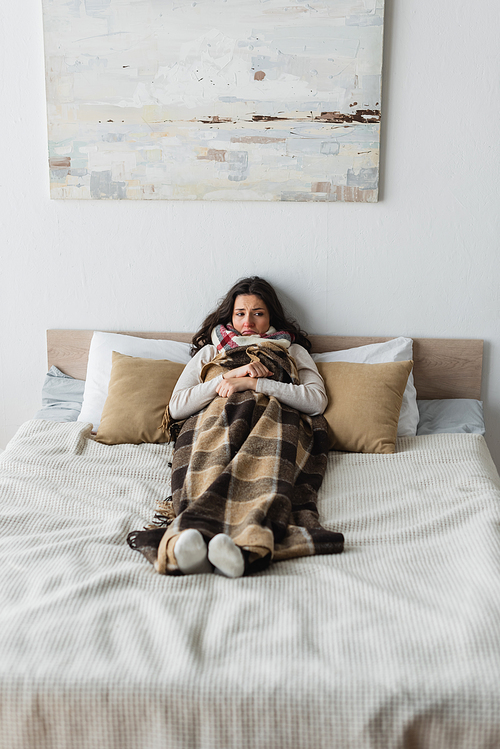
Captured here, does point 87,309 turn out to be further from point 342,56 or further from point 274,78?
point 342,56

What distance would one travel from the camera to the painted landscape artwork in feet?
7.17

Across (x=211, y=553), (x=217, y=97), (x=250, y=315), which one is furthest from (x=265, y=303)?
(x=211, y=553)

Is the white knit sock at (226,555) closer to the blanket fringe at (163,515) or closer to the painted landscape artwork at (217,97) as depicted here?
the blanket fringe at (163,515)

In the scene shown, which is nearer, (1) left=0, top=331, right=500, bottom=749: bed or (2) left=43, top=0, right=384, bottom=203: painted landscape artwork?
(1) left=0, top=331, right=500, bottom=749: bed

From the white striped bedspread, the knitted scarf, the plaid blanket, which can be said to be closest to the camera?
the white striped bedspread

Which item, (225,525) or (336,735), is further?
(225,525)

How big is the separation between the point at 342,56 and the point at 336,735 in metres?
2.09

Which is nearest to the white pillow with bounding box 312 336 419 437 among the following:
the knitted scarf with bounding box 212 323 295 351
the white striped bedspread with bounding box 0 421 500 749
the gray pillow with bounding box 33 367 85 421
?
the knitted scarf with bounding box 212 323 295 351

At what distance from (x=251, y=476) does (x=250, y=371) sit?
477mm

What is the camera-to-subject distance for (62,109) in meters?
2.31

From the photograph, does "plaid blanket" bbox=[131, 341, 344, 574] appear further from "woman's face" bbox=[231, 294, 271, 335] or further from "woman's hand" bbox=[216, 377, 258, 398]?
"woman's face" bbox=[231, 294, 271, 335]

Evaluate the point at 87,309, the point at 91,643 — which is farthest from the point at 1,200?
the point at 91,643

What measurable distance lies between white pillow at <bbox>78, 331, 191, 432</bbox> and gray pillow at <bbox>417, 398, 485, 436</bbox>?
912 mm

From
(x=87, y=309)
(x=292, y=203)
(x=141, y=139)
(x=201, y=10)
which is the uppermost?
(x=201, y=10)
